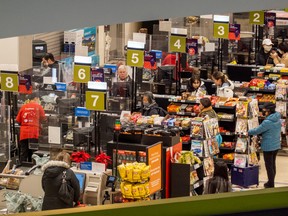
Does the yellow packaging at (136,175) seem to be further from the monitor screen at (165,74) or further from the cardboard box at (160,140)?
the monitor screen at (165,74)

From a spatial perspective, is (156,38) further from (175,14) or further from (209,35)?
(175,14)

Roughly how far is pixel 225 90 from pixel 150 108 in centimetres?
145

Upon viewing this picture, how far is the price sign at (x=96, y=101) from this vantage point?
11516 mm

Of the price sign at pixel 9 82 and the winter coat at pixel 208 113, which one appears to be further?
the price sign at pixel 9 82

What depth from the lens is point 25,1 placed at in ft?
7.42

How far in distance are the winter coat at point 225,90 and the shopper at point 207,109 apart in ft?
5.10

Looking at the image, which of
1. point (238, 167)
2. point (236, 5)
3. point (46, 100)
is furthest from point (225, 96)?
point (236, 5)

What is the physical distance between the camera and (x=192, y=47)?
17.0 meters

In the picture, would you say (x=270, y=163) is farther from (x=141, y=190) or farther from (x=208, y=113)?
(x=141, y=190)

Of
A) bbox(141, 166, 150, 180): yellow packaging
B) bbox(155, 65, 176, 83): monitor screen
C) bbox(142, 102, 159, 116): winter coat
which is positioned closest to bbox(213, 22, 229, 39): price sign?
bbox(155, 65, 176, 83): monitor screen

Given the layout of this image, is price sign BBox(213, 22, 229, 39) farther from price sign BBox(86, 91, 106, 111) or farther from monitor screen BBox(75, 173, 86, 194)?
monitor screen BBox(75, 173, 86, 194)

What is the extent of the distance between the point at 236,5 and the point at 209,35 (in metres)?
17.2

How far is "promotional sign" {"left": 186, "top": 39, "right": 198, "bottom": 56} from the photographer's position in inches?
668

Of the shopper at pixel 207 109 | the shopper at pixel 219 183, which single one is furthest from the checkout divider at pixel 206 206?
the shopper at pixel 207 109
